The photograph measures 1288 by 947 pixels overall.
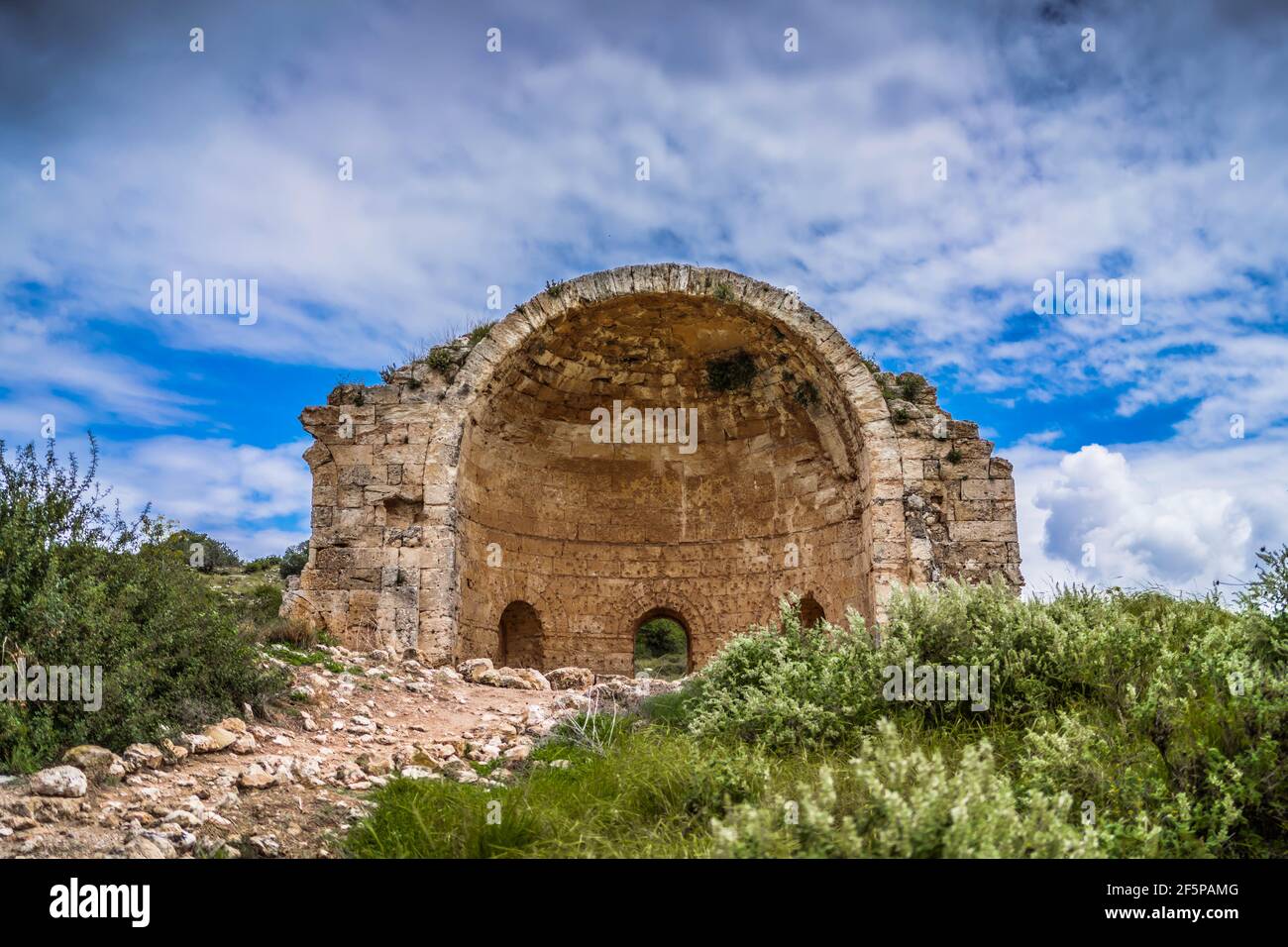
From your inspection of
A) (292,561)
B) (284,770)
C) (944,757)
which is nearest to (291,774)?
(284,770)

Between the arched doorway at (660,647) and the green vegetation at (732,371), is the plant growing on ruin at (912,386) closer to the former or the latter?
the green vegetation at (732,371)

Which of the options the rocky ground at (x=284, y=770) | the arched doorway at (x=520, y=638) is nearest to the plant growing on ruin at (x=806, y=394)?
the arched doorway at (x=520, y=638)

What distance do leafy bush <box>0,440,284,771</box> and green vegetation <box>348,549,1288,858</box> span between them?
1872 millimetres

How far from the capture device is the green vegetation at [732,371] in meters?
13.3

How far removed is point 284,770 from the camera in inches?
245

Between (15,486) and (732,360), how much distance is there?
844 cm

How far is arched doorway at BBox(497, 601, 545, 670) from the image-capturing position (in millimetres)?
13812

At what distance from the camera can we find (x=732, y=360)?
13.3 metres

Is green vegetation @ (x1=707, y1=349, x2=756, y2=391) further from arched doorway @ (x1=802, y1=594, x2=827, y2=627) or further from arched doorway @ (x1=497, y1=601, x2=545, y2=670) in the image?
arched doorway @ (x1=497, y1=601, x2=545, y2=670)

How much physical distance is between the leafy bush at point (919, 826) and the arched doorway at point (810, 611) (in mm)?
9089
